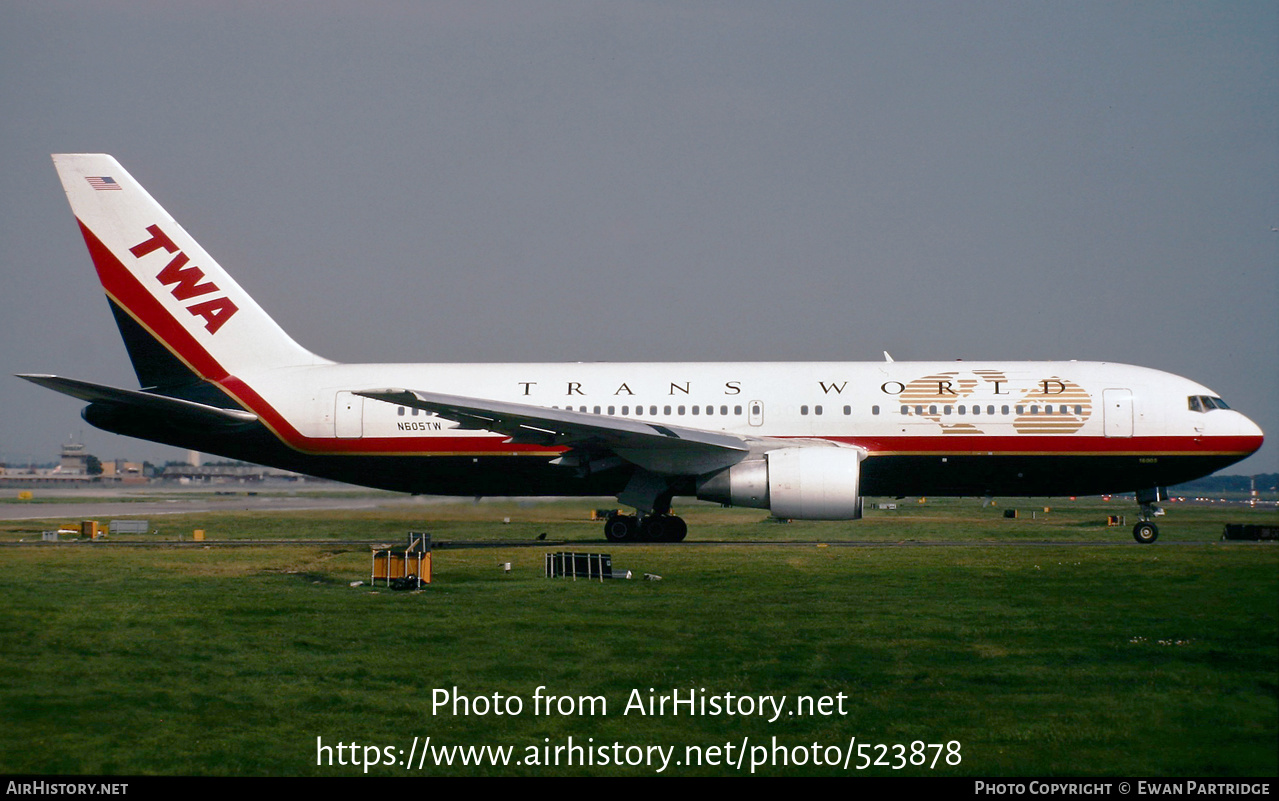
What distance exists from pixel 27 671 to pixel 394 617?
4.40 meters

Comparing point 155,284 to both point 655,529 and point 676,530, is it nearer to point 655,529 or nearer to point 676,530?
point 655,529

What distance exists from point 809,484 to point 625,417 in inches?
211

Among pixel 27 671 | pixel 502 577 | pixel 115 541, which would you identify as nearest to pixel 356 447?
pixel 115 541

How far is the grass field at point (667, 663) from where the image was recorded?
8148mm

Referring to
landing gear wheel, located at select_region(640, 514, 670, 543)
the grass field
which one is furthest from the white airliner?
the grass field

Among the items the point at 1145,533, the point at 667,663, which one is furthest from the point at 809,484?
the point at 667,663

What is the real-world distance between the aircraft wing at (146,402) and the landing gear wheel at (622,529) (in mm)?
9253

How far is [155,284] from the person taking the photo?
28391mm

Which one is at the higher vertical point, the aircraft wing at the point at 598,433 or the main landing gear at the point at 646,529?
the aircraft wing at the point at 598,433

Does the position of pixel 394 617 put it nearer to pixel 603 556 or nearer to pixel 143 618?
pixel 143 618

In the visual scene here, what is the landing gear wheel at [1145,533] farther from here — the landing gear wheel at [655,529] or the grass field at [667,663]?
the landing gear wheel at [655,529]

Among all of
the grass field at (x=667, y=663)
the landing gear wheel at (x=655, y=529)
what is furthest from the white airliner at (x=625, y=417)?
the grass field at (x=667, y=663)

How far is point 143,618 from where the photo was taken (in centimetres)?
1372

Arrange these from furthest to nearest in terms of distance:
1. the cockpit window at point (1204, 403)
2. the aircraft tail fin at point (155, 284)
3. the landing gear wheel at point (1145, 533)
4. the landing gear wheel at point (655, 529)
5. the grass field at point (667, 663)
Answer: the aircraft tail fin at point (155, 284) → the landing gear wheel at point (655, 529) → the cockpit window at point (1204, 403) → the landing gear wheel at point (1145, 533) → the grass field at point (667, 663)
